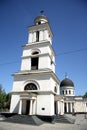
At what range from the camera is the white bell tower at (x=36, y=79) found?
60.1 ft

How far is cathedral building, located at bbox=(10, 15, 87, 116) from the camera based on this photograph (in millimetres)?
18344

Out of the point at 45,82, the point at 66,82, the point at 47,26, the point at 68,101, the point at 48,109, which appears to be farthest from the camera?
the point at 66,82

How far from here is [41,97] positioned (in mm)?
18828

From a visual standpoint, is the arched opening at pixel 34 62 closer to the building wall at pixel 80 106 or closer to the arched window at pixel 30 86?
the arched window at pixel 30 86

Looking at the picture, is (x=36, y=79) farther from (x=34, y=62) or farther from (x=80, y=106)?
(x=80, y=106)

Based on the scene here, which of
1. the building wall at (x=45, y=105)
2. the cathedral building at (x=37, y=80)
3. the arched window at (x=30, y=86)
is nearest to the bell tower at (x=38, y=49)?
the cathedral building at (x=37, y=80)

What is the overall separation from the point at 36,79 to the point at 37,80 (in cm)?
25

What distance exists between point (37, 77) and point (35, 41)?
7689 mm

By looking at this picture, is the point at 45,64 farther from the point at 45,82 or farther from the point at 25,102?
the point at 25,102

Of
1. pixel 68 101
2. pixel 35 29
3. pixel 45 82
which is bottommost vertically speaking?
pixel 68 101

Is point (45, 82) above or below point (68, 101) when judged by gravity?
above

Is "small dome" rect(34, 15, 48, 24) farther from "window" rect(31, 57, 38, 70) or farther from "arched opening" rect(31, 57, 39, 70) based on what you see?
"window" rect(31, 57, 38, 70)

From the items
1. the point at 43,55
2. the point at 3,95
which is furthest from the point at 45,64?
the point at 3,95

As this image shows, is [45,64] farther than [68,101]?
No
